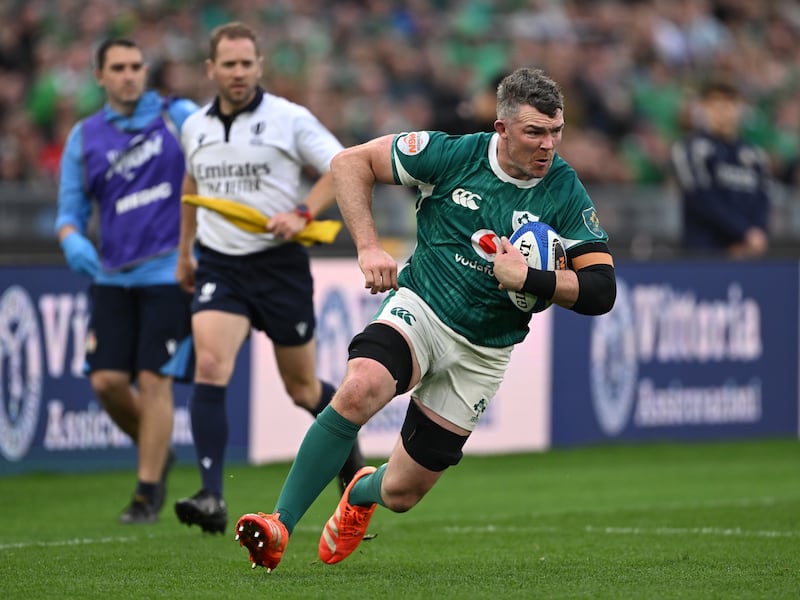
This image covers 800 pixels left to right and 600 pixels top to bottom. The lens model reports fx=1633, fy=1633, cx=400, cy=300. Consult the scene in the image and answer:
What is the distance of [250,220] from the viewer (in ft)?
27.8

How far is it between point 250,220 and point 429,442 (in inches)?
79.5

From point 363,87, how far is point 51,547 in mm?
9656

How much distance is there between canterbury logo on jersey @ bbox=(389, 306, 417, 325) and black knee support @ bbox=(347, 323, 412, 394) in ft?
0.27

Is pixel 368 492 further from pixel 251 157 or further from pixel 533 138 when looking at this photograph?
pixel 251 157

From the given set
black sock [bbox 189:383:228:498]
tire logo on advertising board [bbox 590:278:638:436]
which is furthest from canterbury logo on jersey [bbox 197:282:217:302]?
tire logo on advertising board [bbox 590:278:638:436]

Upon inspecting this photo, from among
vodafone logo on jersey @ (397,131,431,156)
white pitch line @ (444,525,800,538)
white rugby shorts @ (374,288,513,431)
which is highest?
vodafone logo on jersey @ (397,131,431,156)

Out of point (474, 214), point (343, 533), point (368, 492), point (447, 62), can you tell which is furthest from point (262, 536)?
point (447, 62)

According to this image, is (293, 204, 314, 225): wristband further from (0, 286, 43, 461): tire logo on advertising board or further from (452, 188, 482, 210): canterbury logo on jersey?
(0, 286, 43, 461): tire logo on advertising board

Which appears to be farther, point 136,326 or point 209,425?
point 136,326

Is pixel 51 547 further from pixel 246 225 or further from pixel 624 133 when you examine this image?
pixel 624 133

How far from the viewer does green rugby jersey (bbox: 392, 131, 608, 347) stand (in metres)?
6.80

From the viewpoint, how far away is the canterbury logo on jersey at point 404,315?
6789mm

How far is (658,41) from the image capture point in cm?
2139

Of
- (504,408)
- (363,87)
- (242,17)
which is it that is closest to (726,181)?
(504,408)
